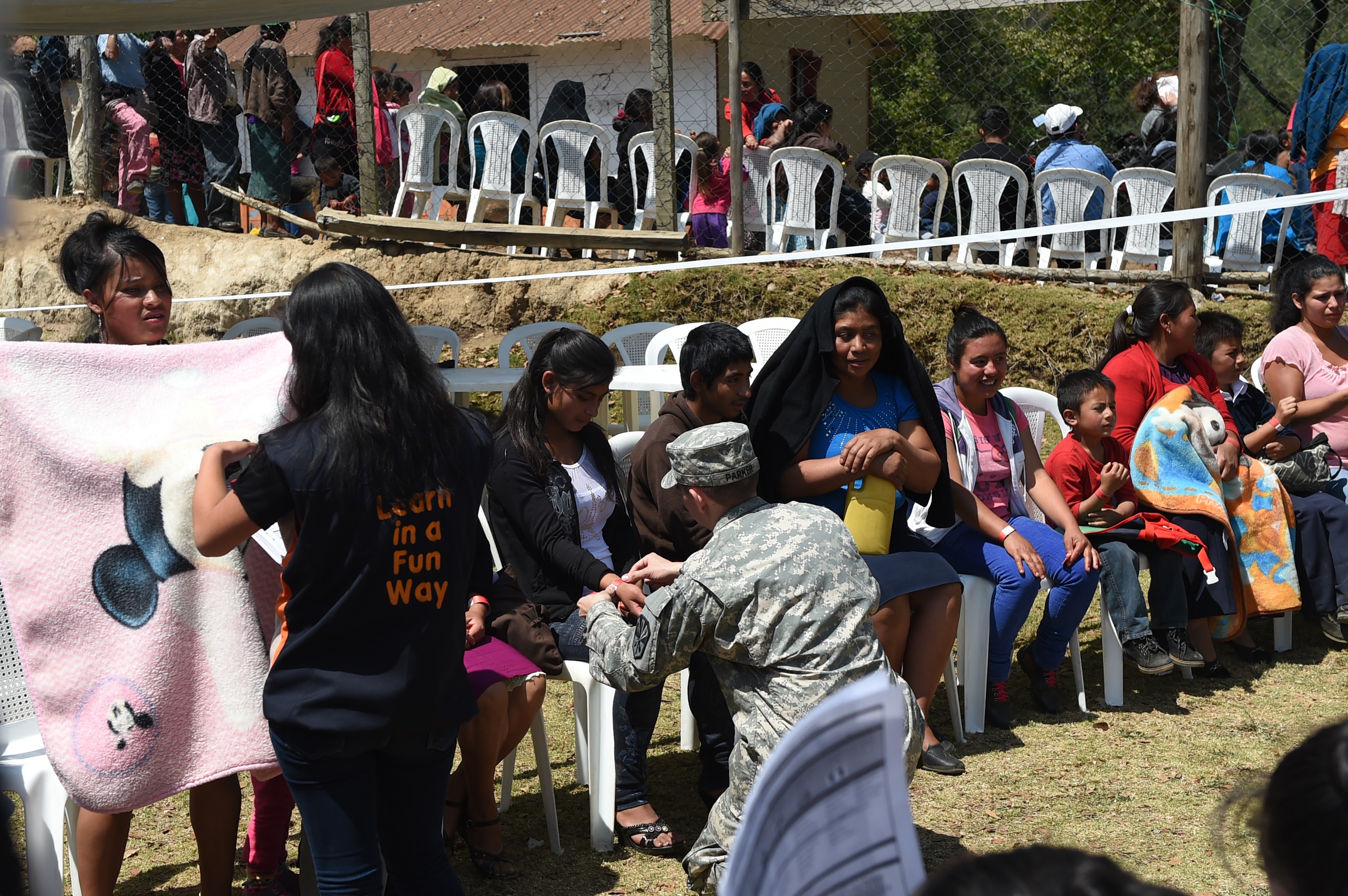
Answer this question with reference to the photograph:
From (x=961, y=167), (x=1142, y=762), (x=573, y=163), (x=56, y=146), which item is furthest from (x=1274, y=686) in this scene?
(x=56, y=146)

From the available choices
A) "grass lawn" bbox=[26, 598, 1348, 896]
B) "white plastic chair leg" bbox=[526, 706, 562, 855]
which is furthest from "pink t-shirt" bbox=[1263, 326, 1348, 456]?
"white plastic chair leg" bbox=[526, 706, 562, 855]

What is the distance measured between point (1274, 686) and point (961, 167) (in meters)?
5.05

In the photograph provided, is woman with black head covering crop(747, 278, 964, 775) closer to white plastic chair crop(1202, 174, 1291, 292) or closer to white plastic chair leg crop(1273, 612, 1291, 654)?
white plastic chair leg crop(1273, 612, 1291, 654)

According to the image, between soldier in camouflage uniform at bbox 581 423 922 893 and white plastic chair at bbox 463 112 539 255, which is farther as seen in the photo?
white plastic chair at bbox 463 112 539 255

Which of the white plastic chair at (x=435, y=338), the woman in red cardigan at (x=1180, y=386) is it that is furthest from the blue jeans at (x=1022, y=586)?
the white plastic chair at (x=435, y=338)

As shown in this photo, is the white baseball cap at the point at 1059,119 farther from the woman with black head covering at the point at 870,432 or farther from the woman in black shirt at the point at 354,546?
the woman in black shirt at the point at 354,546

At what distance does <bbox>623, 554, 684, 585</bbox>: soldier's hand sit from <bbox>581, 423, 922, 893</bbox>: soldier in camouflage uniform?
0.19 meters

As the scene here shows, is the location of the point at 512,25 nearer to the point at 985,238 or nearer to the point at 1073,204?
the point at 1073,204

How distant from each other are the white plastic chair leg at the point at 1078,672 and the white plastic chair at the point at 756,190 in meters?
5.13

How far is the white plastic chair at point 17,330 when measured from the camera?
6.53 metres

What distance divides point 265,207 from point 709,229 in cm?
362

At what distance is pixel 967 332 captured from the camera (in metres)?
4.53

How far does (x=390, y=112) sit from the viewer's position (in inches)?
451

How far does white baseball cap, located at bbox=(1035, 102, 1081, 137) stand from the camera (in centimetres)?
919
